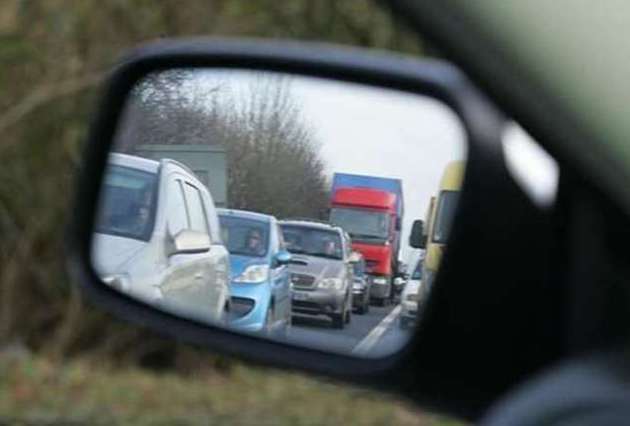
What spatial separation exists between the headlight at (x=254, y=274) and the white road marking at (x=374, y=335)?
0.55 ft

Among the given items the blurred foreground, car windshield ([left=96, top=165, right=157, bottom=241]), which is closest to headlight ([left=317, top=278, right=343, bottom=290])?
car windshield ([left=96, top=165, right=157, bottom=241])

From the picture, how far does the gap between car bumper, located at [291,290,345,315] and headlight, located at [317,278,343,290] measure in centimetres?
1

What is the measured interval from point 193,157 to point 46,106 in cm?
517

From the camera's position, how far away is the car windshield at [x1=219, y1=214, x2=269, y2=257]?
1.94 metres

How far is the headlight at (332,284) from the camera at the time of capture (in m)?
1.93

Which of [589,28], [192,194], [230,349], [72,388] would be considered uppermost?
[589,28]

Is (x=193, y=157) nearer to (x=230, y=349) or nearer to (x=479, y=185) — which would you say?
(x=230, y=349)

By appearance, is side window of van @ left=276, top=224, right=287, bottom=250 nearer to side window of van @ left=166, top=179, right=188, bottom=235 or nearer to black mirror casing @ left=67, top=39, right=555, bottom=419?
black mirror casing @ left=67, top=39, right=555, bottom=419

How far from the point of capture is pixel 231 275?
2025 mm

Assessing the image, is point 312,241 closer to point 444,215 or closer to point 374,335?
point 374,335

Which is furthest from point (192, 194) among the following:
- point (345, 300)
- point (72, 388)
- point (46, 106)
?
point (46, 106)

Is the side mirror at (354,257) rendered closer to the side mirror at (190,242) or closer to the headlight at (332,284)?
the headlight at (332,284)

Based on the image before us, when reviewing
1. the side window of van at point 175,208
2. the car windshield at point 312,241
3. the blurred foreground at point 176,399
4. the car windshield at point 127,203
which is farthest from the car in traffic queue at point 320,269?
the blurred foreground at point 176,399

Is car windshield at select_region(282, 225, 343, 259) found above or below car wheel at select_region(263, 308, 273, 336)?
above
